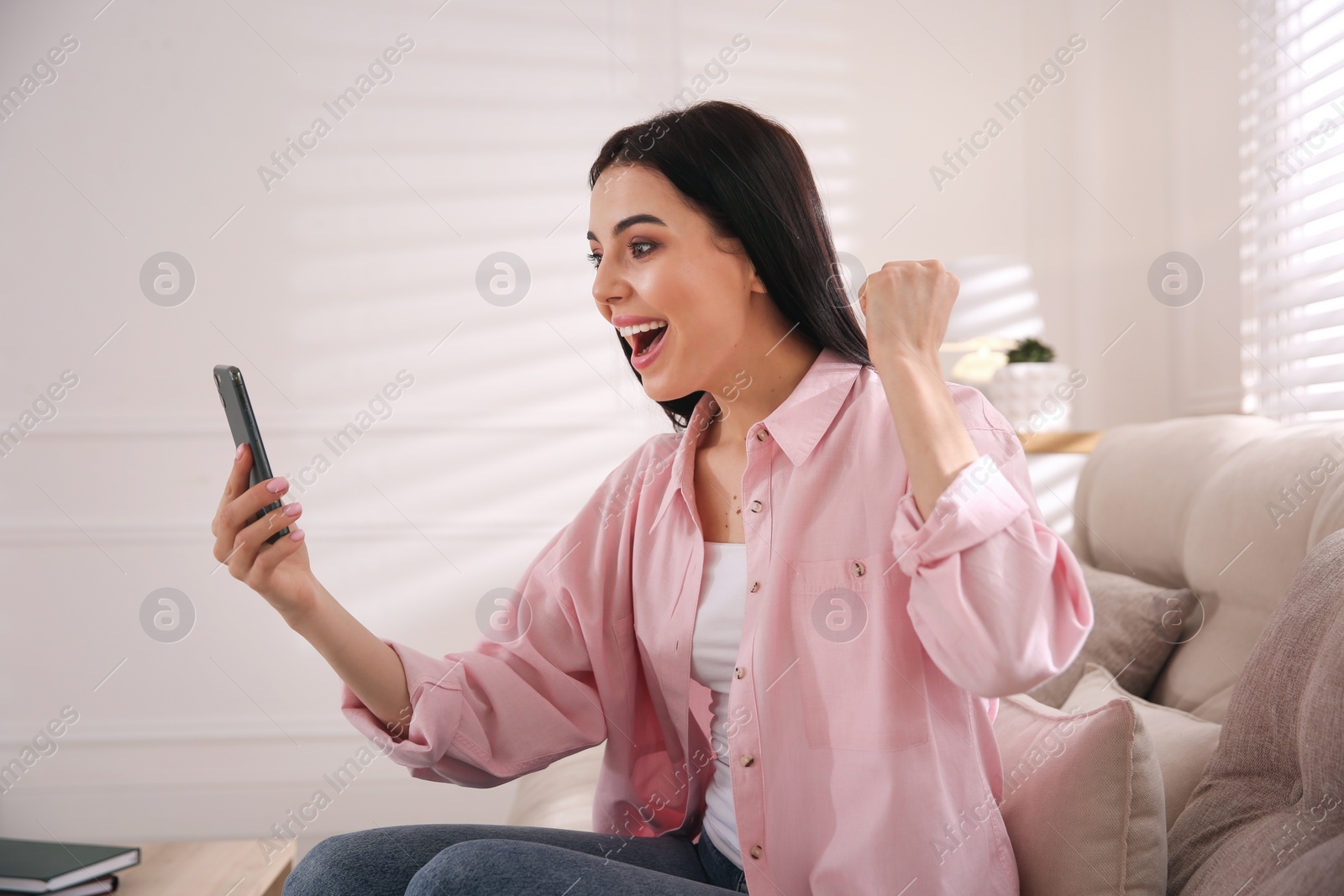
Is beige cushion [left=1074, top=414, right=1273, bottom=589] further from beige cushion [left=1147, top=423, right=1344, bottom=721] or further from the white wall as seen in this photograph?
the white wall

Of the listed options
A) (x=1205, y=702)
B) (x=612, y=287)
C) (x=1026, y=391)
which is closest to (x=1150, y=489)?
(x=1205, y=702)

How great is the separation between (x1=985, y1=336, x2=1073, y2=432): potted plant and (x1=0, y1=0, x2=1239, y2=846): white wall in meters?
0.34

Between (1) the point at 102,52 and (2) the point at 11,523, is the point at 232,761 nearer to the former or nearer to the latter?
(2) the point at 11,523

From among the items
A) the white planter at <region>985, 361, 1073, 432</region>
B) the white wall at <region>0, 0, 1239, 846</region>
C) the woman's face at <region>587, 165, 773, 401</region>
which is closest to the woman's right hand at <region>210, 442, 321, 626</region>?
the woman's face at <region>587, 165, 773, 401</region>

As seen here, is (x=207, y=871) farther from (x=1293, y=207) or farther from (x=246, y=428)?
(x=1293, y=207)

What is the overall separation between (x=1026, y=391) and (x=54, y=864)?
232 cm

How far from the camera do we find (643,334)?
4.20 feet

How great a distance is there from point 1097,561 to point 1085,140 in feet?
4.78

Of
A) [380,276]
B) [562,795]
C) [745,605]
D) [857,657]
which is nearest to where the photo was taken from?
[857,657]

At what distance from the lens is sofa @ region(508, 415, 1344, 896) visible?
0.88 metres

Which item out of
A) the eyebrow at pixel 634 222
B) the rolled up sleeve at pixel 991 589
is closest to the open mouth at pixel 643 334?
the eyebrow at pixel 634 222

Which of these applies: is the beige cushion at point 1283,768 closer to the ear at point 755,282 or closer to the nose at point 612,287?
the ear at point 755,282

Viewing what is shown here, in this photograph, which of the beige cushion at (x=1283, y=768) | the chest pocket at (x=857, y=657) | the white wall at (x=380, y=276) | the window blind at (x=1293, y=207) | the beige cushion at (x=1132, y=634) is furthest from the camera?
the white wall at (x=380, y=276)

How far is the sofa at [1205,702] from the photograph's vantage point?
34.7 inches
